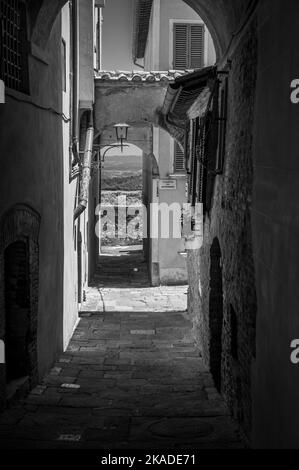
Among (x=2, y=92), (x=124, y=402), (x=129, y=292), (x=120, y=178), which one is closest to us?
(x=2, y=92)

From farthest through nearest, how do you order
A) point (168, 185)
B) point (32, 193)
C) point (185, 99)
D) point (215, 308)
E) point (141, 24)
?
1. point (141, 24)
2. point (168, 185)
3. point (185, 99)
4. point (215, 308)
5. point (32, 193)

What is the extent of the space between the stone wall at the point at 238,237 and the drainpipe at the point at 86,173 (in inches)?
168

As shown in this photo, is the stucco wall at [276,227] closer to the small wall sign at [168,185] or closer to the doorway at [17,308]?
the doorway at [17,308]

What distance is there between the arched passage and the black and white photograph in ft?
0.11

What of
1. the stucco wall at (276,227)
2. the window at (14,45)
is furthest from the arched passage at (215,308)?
the window at (14,45)

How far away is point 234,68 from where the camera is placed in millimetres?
8031

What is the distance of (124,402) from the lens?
8281mm

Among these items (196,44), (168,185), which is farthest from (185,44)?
(168,185)

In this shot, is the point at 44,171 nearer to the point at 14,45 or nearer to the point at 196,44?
the point at 14,45

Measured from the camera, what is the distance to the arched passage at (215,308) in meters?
9.90

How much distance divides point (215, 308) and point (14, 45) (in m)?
5.06

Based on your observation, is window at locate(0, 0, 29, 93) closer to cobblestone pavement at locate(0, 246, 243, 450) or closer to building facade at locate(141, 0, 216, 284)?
cobblestone pavement at locate(0, 246, 243, 450)

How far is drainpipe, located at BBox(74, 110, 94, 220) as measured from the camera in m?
13.4
